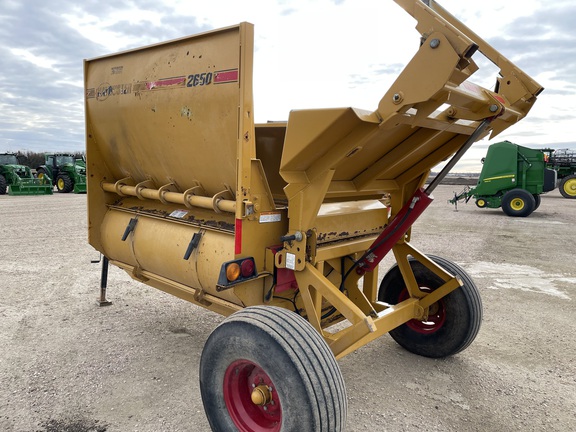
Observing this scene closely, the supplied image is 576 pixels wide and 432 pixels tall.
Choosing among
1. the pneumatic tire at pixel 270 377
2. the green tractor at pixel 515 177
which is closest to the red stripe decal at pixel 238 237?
the pneumatic tire at pixel 270 377

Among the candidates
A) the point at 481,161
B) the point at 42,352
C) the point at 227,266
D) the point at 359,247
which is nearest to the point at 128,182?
the point at 42,352

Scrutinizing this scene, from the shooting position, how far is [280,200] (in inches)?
126

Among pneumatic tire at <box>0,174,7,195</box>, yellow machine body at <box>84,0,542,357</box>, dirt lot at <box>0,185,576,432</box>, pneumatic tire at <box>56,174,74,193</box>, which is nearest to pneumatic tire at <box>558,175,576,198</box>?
dirt lot at <box>0,185,576,432</box>

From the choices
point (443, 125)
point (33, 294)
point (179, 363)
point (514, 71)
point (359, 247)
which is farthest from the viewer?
point (33, 294)

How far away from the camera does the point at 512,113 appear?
2570 millimetres

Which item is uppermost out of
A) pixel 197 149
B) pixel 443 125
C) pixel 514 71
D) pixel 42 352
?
pixel 514 71

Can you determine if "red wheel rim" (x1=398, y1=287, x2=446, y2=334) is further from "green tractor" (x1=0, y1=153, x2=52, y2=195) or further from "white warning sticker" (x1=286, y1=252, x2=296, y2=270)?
"green tractor" (x1=0, y1=153, x2=52, y2=195)

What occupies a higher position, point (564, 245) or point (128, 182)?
point (128, 182)

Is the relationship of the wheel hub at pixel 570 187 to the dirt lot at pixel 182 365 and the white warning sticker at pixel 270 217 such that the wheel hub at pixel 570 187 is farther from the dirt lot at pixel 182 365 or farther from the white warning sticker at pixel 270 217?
the white warning sticker at pixel 270 217

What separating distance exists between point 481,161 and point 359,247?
42.6ft

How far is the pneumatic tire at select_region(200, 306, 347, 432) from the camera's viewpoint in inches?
80.2

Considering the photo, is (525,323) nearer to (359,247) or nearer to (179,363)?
(359,247)

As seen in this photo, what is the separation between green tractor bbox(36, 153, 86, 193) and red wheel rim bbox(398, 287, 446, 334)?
19822 mm

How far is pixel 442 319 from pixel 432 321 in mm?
113
